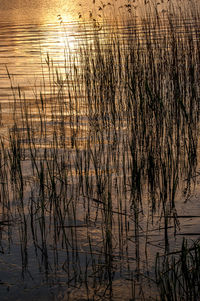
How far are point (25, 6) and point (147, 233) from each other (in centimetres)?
1910

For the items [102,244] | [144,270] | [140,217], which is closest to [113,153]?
[140,217]

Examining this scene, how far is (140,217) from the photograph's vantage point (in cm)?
298

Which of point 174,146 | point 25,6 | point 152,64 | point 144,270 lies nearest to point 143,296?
point 144,270

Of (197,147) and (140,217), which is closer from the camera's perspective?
(140,217)

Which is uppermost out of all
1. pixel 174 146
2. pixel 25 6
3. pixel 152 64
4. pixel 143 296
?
pixel 25 6

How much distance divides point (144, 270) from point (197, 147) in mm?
1909

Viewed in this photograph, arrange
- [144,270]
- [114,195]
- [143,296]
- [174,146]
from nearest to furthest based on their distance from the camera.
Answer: [143,296], [144,270], [114,195], [174,146]

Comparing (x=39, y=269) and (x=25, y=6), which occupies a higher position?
(x=25, y=6)

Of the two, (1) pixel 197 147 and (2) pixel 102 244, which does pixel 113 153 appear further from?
(2) pixel 102 244

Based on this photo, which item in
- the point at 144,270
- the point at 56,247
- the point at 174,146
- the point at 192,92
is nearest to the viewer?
the point at 144,270

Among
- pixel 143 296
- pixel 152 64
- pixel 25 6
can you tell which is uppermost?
pixel 25 6

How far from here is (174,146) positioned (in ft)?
12.9

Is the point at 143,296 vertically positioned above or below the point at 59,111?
below

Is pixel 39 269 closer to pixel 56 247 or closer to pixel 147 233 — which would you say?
pixel 56 247
